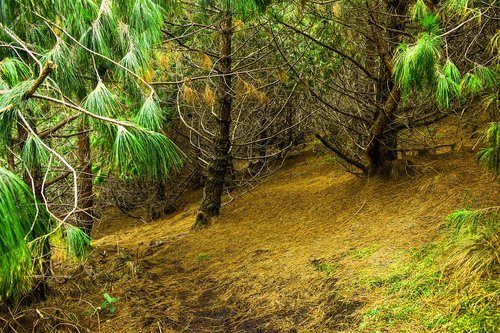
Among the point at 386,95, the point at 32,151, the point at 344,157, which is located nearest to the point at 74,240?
the point at 32,151

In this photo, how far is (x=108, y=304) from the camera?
4559 mm

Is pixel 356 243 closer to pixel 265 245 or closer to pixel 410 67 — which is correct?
pixel 265 245

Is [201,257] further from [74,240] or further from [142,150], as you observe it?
[142,150]

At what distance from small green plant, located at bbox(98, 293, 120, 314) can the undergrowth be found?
258 cm

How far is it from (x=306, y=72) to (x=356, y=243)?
301cm

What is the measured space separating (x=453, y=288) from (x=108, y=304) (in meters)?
3.36

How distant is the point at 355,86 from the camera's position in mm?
5984

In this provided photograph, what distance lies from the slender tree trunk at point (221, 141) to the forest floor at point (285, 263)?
260 millimetres

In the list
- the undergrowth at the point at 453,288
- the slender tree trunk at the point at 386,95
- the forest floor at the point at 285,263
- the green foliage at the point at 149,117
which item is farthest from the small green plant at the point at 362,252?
the green foliage at the point at 149,117

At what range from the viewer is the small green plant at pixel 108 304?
443 centimetres

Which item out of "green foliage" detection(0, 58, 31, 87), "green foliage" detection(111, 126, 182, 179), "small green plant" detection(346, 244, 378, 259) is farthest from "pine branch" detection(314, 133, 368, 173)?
"green foliage" detection(0, 58, 31, 87)

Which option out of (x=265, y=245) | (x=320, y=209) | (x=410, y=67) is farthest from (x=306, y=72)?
(x=410, y=67)

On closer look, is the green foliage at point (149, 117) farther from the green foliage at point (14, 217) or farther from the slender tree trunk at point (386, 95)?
the slender tree trunk at point (386, 95)

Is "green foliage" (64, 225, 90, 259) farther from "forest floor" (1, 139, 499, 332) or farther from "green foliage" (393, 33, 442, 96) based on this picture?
"green foliage" (393, 33, 442, 96)
